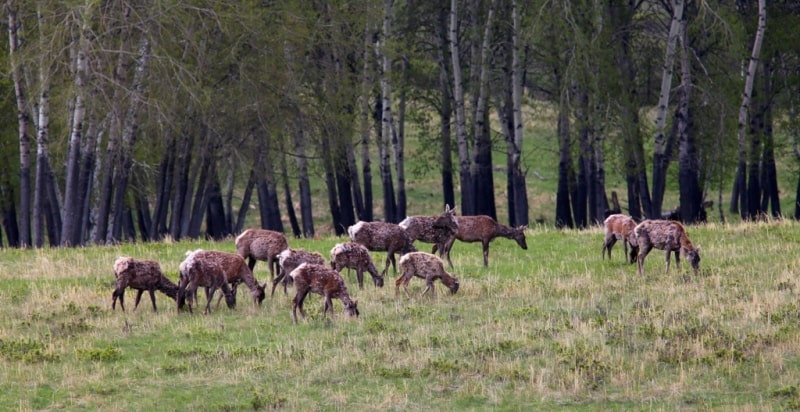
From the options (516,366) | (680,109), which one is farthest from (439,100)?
(516,366)

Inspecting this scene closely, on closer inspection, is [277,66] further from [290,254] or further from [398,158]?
[290,254]

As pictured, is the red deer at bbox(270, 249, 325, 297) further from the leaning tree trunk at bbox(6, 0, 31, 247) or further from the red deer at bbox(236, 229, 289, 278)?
the leaning tree trunk at bbox(6, 0, 31, 247)

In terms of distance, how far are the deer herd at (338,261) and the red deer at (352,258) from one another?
0.06ft

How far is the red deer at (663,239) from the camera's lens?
22141 millimetres

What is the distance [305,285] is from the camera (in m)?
18.3

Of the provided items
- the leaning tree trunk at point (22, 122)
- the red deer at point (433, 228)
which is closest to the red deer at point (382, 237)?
the red deer at point (433, 228)

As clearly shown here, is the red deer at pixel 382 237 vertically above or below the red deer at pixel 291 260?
above

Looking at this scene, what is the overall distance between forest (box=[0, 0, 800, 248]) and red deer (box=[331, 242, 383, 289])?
9.93 meters

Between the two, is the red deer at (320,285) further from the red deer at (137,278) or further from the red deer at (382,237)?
the red deer at (382,237)

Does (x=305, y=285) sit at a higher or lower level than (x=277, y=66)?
lower

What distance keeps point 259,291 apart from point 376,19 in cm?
2184

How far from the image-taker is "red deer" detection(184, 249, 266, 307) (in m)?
19.2

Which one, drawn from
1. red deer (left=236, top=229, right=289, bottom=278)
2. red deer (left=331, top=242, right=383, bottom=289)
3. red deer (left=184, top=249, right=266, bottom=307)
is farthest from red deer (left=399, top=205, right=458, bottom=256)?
red deer (left=184, top=249, right=266, bottom=307)

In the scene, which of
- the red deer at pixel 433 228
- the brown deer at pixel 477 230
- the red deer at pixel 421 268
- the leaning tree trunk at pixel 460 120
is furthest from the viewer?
the leaning tree trunk at pixel 460 120
